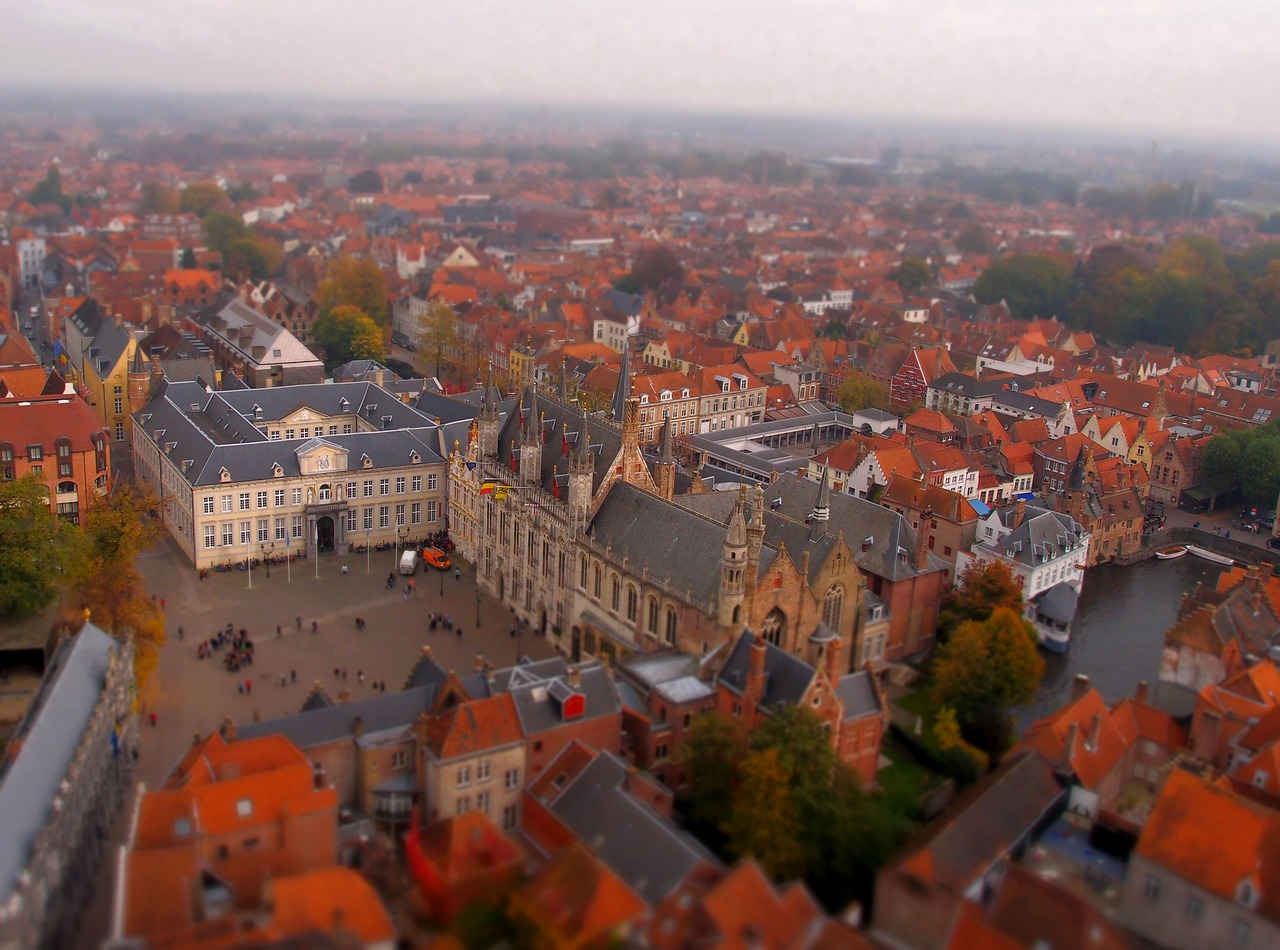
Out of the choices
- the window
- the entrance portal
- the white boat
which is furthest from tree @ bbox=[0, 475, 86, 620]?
the white boat

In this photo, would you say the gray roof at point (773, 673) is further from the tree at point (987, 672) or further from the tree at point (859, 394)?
the tree at point (859, 394)

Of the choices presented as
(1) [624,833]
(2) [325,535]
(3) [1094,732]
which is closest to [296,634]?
(2) [325,535]

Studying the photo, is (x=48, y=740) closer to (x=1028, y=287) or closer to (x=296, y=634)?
(x=296, y=634)

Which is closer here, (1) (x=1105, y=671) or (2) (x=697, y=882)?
(2) (x=697, y=882)

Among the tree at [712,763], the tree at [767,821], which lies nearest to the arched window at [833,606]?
the tree at [712,763]

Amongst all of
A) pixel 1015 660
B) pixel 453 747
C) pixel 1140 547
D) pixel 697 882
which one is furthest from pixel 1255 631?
pixel 453 747

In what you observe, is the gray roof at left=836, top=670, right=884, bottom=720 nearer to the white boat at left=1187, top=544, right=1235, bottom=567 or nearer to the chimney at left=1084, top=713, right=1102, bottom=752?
the chimney at left=1084, top=713, right=1102, bottom=752

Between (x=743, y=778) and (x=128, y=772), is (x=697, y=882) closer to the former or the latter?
(x=743, y=778)
